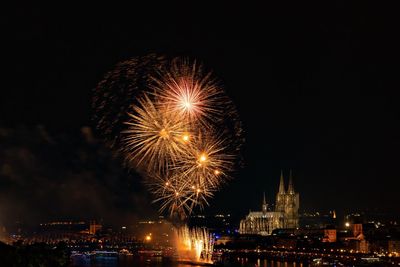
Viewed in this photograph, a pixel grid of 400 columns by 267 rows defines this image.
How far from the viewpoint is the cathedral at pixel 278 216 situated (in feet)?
191

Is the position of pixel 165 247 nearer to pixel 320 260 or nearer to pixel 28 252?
pixel 320 260

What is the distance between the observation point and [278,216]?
60.9m

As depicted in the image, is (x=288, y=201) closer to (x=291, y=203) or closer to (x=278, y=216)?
(x=291, y=203)

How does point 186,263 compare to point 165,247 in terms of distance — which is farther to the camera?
point 165,247

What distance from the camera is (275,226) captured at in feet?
201

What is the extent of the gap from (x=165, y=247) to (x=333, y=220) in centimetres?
2957

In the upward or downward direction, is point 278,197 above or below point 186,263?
above

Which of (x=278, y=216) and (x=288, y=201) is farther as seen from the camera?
(x=278, y=216)

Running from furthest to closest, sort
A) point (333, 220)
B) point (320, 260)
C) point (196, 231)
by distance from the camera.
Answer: point (333, 220) → point (196, 231) → point (320, 260)

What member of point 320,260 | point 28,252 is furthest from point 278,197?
point 28,252

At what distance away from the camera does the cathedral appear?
191ft

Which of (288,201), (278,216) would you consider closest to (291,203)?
(288,201)

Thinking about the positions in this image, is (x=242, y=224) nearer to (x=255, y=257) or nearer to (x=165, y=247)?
(x=165, y=247)

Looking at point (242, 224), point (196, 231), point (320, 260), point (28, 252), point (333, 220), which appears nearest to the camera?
point (28, 252)
